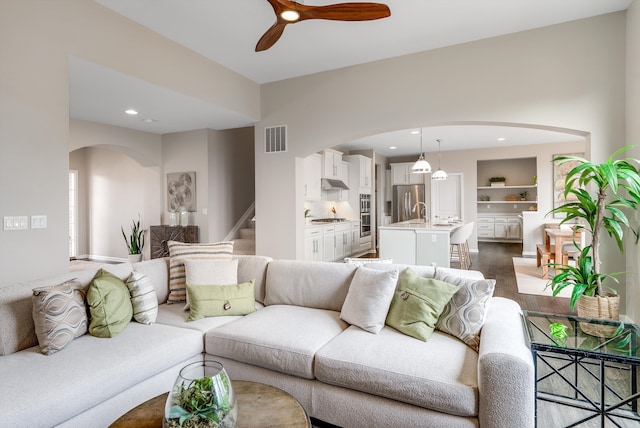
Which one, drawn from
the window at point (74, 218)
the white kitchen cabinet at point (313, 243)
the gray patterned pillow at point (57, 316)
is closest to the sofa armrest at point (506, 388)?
the gray patterned pillow at point (57, 316)

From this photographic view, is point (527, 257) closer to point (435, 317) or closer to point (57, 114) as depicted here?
point (435, 317)

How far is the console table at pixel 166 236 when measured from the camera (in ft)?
21.2

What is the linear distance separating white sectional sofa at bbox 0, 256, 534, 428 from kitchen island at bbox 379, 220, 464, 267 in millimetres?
3316

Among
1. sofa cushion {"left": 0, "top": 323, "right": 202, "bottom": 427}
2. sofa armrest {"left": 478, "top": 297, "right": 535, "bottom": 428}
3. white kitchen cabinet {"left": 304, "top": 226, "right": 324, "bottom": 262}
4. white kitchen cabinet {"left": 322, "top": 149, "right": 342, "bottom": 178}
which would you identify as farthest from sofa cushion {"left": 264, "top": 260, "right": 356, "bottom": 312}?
white kitchen cabinet {"left": 322, "top": 149, "right": 342, "bottom": 178}

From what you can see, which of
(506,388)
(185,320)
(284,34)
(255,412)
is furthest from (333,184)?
(255,412)

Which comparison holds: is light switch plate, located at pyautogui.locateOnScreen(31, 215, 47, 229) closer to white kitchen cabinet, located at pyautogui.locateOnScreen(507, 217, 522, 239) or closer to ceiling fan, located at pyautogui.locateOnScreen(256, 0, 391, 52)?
ceiling fan, located at pyautogui.locateOnScreen(256, 0, 391, 52)

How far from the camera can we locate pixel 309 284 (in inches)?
114

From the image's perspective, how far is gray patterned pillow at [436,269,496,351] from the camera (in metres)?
2.10

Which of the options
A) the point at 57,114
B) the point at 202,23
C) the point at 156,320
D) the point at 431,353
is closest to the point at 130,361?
the point at 156,320

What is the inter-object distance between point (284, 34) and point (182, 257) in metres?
2.57

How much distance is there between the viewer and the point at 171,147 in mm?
6781

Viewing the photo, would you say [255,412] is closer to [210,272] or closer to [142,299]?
[142,299]

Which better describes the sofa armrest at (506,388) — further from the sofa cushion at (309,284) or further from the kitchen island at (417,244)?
the kitchen island at (417,244)

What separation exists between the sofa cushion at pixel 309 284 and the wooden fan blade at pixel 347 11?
1.86m
